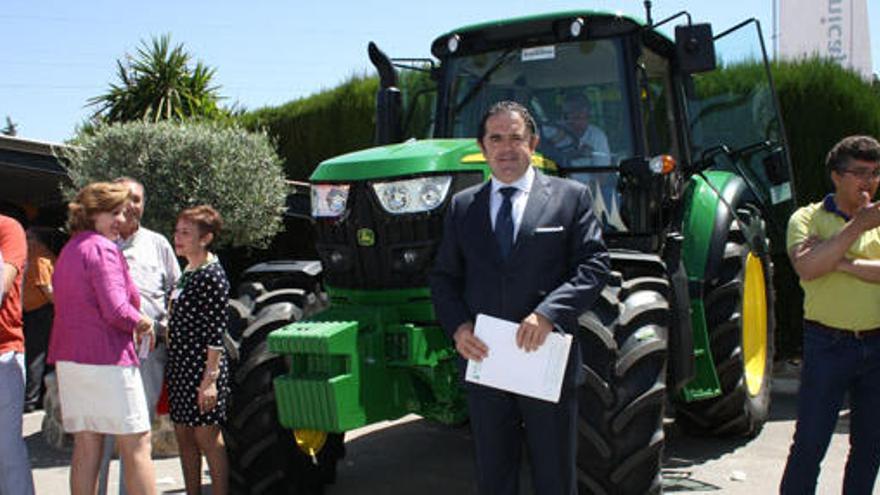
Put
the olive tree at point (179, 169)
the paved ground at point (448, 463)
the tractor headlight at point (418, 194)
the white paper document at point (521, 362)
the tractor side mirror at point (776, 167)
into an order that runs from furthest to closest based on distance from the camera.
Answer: the olive tree at point (179, 169), the tractor side mirror at point (776, 167), the paved ground at point (448, 463), the tractor headlight at point (418, 194), the white paper document at point (521, 362)

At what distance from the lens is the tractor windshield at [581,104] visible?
208 inches

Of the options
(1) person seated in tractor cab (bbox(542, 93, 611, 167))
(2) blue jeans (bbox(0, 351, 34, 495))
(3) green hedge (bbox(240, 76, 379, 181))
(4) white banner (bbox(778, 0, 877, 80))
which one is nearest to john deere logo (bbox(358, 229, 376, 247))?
(1) person seated in tractor cab (bbox(542, 93, 611, 167))

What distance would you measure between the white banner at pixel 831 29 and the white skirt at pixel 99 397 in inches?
410

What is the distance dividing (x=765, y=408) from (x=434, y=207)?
10.8 feet

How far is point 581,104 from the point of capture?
532 centimetres

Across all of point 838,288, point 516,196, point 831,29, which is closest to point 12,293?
point 516,196

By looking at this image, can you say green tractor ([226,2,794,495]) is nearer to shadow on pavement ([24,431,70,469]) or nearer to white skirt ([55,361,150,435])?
white skirt ([55,361,150,435])

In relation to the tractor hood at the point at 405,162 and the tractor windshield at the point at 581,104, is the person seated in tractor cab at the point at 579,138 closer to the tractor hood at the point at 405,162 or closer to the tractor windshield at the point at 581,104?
the tractor windshield at the point at 581,104

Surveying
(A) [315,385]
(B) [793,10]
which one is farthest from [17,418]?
(B) [793,10]

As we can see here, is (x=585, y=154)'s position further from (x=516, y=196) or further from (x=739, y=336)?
(x=516, y=196)

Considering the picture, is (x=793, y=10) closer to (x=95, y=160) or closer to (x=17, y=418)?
(x=95, y=160)

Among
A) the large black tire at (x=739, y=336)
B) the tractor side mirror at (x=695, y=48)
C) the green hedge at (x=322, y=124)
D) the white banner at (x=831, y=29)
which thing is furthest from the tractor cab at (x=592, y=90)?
the white banner at (x=831, y=29)

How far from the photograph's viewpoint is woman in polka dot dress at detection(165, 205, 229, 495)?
14.8ft

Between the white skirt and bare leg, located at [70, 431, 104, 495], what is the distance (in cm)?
11
